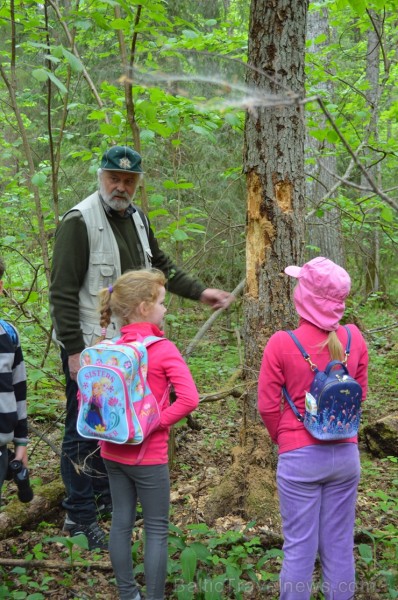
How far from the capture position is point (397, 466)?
520 cm

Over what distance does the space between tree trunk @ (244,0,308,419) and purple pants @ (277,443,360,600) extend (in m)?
1.29

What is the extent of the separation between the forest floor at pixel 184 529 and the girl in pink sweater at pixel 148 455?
334 millimetres

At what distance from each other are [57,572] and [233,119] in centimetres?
311

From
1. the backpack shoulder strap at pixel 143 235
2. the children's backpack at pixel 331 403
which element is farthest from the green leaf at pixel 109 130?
the children's backpack at pixel 331 403

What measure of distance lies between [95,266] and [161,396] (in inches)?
44.7

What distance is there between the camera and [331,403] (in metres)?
2.52

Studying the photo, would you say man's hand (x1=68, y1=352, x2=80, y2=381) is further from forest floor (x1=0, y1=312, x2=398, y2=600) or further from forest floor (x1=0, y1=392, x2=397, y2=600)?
forest floor (x1=0, y1=392, x2=397, y2=600)

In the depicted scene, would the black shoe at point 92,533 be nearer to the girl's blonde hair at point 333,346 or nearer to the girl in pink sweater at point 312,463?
the girl in pink sweater at point 312,463

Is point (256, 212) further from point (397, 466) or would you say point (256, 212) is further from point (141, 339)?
point (397, 466)

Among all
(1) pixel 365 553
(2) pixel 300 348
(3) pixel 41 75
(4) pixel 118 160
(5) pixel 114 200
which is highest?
(3) pixel 41 75

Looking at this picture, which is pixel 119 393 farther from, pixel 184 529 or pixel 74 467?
pixel 184 529

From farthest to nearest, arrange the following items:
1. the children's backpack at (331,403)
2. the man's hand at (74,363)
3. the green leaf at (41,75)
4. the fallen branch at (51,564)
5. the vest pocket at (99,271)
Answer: the vest pocket at (99,271), the man's hand at (74,363), the fallen branch at (51,564), the green leaf at (41,75), the children's backpack at (331,403)

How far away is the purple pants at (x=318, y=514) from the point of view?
2588mm

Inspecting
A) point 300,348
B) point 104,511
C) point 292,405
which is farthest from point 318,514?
point 104,511
